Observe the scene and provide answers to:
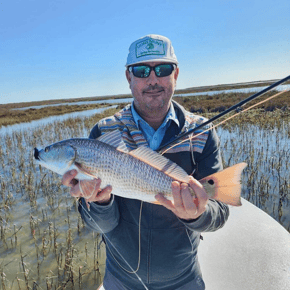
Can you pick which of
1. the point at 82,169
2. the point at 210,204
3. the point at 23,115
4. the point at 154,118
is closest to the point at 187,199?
the point at 210,204

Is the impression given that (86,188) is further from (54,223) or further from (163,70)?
(54,223)

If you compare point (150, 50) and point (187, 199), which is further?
point (150, 50)

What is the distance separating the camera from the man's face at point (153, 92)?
2.65m

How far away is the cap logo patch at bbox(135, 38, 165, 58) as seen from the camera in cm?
264

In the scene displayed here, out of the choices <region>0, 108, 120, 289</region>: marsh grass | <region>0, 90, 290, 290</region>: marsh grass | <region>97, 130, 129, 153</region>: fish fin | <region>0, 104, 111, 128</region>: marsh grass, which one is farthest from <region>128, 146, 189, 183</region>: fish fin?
<region>0, 104, 111, 128</region>: marsh grass

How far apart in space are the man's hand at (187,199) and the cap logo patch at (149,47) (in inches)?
59.8

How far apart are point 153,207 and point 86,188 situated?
0.78 meters

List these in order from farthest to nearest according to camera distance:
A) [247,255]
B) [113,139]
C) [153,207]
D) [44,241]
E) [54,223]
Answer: [54,223]
[44,241]
[247,255]
[153,207]
[113,139]

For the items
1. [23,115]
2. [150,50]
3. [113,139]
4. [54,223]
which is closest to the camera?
[113,139]

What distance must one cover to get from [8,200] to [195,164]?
669 centimetres

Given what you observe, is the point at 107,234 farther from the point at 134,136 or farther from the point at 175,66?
the point at 175,66

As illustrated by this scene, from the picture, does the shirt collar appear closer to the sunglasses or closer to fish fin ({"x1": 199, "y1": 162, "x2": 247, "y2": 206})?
the sunglasses

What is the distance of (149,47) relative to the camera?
2.66 m

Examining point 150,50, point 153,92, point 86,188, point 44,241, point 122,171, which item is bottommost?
point 44,241
